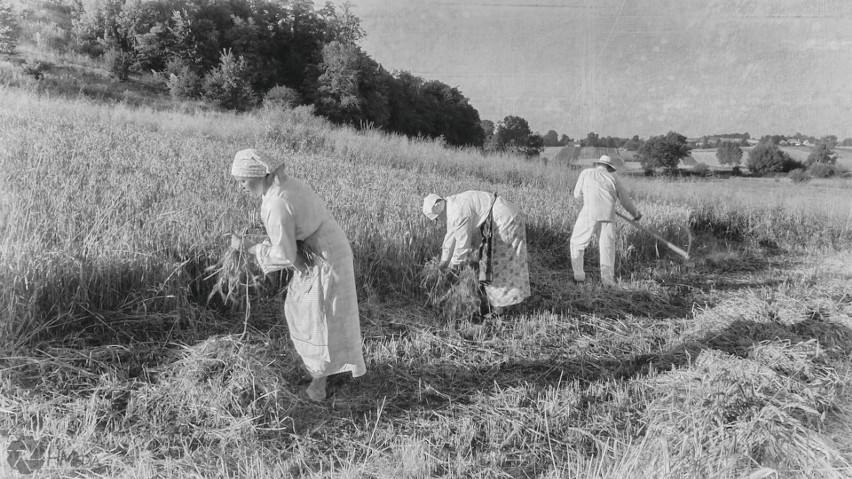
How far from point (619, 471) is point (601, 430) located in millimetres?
725

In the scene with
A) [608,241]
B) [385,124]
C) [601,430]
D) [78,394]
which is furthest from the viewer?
[385,124]

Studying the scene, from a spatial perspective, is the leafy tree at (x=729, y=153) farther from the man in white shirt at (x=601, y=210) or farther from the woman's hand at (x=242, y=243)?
the woman's hand at (x=242, y=243)

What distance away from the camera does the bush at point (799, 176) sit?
6.53m

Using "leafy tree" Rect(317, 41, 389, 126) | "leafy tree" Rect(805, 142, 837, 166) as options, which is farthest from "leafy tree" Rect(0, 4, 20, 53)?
"leafy tree" Rect(805, 142, 837, 166)

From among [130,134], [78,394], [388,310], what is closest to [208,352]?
[78,394]

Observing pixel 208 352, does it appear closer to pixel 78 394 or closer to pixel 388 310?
pixel 78 394

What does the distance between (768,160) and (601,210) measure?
370cm

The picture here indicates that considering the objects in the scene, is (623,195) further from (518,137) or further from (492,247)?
(518,137)

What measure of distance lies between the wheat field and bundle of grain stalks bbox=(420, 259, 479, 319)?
97 millimetres

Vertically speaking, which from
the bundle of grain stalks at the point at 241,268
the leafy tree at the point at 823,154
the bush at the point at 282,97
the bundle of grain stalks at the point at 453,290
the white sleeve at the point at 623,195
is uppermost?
the bush at the point at 282,97

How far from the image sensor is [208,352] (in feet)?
8.94

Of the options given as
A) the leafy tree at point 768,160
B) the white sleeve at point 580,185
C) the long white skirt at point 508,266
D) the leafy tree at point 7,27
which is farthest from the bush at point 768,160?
the leafy tree at point 7,27

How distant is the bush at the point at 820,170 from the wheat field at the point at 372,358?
1272 mm

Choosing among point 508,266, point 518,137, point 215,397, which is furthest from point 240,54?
point 215,397
